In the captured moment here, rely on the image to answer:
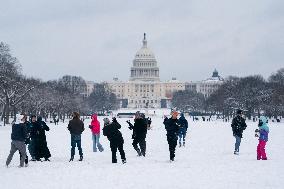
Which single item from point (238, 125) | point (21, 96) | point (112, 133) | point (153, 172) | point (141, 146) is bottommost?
point (153, 172)

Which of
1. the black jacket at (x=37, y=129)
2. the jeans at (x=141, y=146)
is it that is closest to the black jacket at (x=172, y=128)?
the jeans at (x=141, y=146)

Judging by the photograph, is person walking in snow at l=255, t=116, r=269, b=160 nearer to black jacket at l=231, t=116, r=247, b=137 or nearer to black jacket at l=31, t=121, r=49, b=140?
black jacket at l=231, t=116, r=247, b=137

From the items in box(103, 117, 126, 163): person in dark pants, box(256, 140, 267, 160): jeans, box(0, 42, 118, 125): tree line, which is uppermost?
box(0, 42, 118, 125): tree line

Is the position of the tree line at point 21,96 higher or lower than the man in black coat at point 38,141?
higher

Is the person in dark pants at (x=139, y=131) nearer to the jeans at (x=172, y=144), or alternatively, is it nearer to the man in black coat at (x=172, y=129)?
the man in black coat at (x=172, y=129)

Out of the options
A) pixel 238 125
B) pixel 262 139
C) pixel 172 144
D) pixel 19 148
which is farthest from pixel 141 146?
pixel 19 148

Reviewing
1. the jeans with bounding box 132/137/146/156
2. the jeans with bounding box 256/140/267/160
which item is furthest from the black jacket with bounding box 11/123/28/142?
the jeans with bounding box 256/140/267/160

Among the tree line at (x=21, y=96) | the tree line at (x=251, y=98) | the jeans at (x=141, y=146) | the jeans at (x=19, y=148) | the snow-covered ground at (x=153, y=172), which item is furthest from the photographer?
the tree line at (x=251, y=98)

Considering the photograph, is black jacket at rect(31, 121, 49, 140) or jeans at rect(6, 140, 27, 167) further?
black jacket at rect(31, 121, 49, 140)

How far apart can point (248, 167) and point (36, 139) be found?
6809 millimetres

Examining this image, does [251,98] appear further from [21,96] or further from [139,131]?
[139,131]

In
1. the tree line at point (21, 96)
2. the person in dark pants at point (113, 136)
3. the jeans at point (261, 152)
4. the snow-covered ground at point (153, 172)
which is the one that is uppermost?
the tree line at point (21, 96)

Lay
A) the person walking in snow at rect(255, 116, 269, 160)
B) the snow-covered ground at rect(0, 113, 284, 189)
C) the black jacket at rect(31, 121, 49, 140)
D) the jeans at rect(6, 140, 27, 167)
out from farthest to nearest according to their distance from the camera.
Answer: the black jacket at rect(31, 121, 49, 140), the person walking in snow at rect(255, 116, 269, 160), the jeans at rect(6, 140, 27, 167), the snow-covered ground at rect(0, 113, 284, 189)

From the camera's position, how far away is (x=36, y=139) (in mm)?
19656
